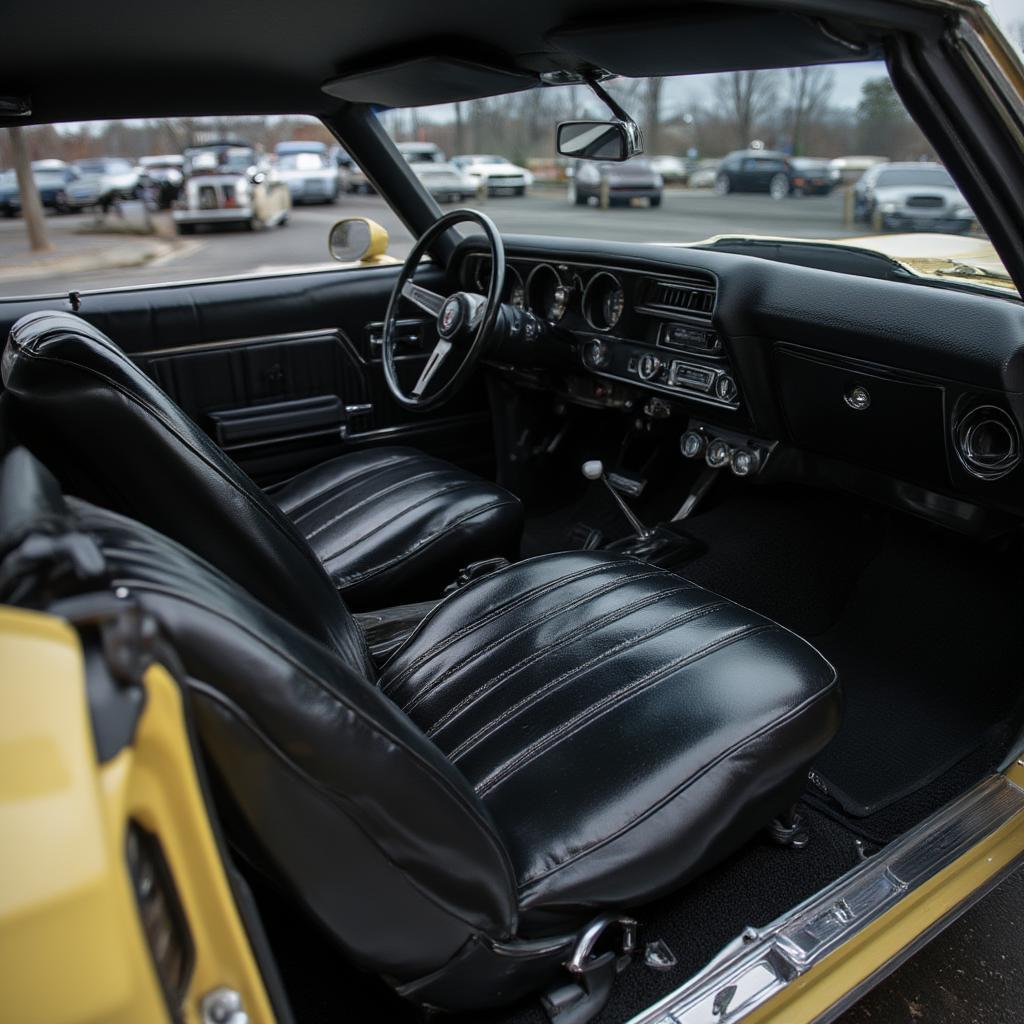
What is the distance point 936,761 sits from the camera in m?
1.97

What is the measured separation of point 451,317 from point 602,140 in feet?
2.16

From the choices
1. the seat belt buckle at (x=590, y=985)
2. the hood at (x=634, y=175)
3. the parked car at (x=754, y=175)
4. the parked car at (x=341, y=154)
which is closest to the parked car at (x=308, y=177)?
the hood at (x=634, y=175)

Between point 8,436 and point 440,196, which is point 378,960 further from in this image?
point 440,196

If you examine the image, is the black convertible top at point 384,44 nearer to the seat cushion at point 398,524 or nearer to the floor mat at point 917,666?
the seat cushion at point 398,524

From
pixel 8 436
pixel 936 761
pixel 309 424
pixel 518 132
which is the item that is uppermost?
pixel 518 132

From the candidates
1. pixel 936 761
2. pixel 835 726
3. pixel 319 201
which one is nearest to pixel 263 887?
pixel 835 726

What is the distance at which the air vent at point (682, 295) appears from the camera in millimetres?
2426

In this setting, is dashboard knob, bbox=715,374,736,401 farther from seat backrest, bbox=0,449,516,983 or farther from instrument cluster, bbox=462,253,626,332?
seat backrest, bbox=0,449,516,983

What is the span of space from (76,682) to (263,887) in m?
0.57

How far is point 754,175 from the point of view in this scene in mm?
10914

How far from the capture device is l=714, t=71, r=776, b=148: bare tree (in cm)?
271

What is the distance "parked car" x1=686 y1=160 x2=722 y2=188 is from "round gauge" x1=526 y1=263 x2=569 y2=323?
8.79m

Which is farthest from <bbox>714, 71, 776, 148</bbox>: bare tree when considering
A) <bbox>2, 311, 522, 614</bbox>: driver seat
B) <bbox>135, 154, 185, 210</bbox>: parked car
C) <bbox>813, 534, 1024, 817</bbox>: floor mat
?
<bbox>135, 154, 185, 210</bbox>: parked car

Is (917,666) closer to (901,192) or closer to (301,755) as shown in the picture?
(901,192)
